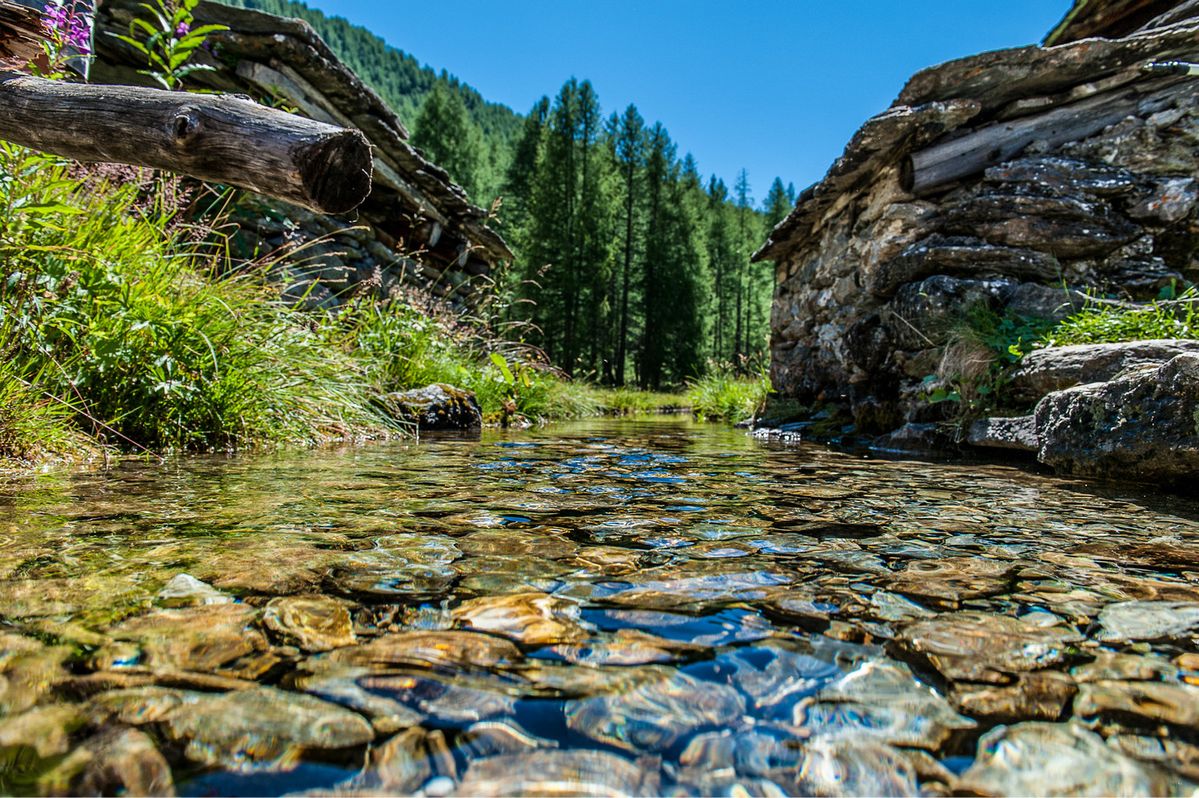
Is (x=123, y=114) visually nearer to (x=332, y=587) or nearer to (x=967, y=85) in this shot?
(x=332, y=587)

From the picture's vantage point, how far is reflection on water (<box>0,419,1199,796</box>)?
0.58 meters

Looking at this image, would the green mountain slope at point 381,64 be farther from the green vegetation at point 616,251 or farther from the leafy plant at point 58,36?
the leafy plant at point 58,36

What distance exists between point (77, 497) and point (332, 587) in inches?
48.9

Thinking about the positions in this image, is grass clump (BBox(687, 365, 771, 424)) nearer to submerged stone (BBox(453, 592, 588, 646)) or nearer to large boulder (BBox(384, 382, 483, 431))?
large boulder (BBox(384, 382, 483, 431))

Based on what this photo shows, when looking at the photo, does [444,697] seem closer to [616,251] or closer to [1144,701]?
[1144,701]

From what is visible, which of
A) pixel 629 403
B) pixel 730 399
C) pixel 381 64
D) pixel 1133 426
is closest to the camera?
pixel 1133 426

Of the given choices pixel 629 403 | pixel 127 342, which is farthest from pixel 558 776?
pixel 629 403

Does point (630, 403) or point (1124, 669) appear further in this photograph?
point (630, 403)

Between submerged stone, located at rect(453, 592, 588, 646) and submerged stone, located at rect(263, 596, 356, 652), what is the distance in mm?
167

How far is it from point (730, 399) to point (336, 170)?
9243 millimetres

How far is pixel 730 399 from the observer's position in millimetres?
10234

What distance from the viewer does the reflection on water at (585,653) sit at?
0.58m

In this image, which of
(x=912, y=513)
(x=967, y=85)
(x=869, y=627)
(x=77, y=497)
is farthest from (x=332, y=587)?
(x=967, y=85)

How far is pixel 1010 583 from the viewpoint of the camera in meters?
1.14
